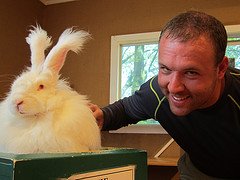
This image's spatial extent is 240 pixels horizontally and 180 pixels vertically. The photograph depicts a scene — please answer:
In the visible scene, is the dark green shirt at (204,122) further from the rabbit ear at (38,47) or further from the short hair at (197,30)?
the rabbit ear at (38,47)

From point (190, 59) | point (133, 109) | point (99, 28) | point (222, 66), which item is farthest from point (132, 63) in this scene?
point (190, 59)

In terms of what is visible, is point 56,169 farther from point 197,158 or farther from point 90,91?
point 90,91

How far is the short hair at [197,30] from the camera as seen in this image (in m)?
0.86

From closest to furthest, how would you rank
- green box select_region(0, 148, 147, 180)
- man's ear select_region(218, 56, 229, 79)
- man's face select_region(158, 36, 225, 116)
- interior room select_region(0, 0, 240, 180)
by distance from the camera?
green box select_region(0, 148, 147, 180)
man's face select_region(158, 36, 225, 116)
man's ear select_region(218, 56, 229, 79)
interior room select_region(0, 0, 240, 180)

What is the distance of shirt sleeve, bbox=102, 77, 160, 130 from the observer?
117 centimetres

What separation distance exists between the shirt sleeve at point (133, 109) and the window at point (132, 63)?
4.89ft

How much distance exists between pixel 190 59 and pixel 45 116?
43 centimetres

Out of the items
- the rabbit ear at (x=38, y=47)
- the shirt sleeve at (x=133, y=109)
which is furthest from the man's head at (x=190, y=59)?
the rabbit ear at (x=38, y=47)

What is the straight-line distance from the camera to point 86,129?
0.92m

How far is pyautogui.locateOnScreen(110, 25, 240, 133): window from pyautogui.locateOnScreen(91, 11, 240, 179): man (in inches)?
58.4

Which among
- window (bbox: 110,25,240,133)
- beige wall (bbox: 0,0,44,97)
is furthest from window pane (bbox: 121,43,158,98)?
beige wall (bbox: 0,0,44,97)

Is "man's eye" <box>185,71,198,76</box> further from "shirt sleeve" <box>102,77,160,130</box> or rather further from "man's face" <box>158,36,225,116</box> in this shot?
"shirt sleeve" <box>102,77,160,130</box>

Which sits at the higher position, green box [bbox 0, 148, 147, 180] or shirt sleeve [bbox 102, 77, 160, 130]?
shirt sleeve [bbox 102, 77, 160, 130]

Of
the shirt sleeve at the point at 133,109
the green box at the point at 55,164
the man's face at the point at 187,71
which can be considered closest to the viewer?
the green box at the point at 55,164
